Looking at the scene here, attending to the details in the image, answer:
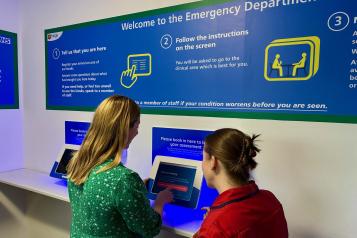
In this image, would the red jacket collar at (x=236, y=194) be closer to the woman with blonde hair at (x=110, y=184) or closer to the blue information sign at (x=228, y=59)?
the woman with blonde hair at (x=110, y=184)

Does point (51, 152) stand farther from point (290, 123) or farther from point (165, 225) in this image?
point (290, 123)

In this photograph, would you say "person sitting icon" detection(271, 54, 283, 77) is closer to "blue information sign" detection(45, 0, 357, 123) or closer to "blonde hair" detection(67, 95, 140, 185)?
"blue information sign" detection(45, 0, 357, 123)

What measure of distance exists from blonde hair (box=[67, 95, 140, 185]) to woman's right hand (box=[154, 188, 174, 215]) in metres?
0.37

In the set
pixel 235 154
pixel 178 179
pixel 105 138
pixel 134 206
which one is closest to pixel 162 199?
pixel 178 179

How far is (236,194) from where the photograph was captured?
0.99 meters

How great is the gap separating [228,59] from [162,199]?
0.75 meters

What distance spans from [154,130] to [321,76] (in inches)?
36.6

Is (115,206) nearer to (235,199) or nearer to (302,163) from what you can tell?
(235,199)

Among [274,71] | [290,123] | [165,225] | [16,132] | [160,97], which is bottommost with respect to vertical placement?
[165,225]

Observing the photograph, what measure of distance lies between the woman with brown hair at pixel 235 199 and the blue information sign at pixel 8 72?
75.4 inches

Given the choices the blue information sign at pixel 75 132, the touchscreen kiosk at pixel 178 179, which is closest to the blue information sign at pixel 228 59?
the blue information sign at pixel 75 132

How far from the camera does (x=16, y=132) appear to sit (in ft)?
8.11

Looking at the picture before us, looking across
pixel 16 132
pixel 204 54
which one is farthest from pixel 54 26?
pixel 204 54

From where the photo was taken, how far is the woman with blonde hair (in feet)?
3.67
